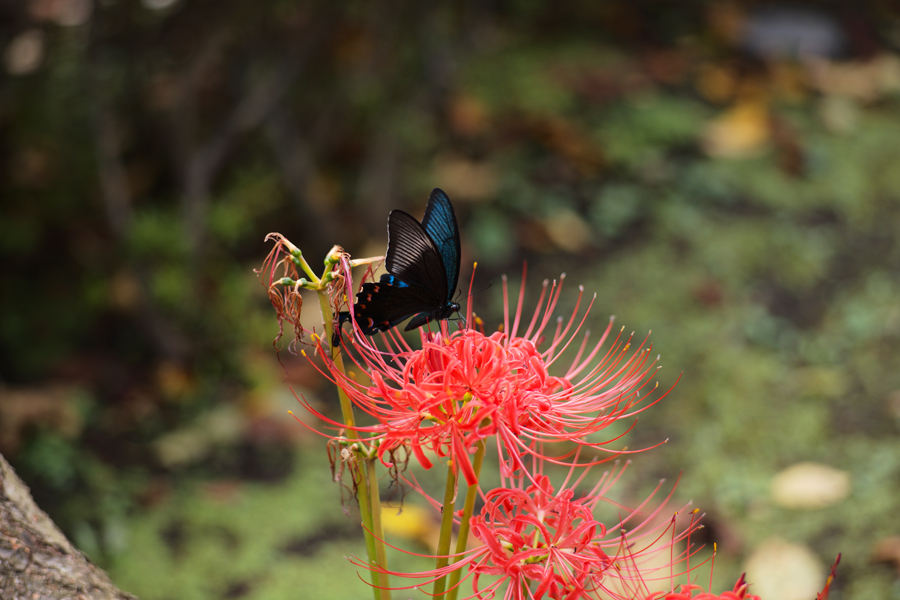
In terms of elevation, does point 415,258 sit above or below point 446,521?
above

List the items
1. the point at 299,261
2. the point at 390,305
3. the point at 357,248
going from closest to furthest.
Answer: the point at 299,261 < the point at 390,305 < the point at 357,248

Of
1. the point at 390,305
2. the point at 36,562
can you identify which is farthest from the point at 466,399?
the point at 36,562

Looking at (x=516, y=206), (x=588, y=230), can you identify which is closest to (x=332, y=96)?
(x=516, y=206)

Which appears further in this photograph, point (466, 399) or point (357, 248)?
point (357, 248)

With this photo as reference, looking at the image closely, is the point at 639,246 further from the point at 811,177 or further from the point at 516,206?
the point at 811,177

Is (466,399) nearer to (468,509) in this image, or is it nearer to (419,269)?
(468,509)

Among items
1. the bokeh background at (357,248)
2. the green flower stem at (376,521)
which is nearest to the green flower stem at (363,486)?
the green flower stem at (376,521)

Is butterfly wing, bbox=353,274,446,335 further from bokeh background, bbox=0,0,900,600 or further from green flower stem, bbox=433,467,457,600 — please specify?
bokeh background, bbox=0,0,900,600
